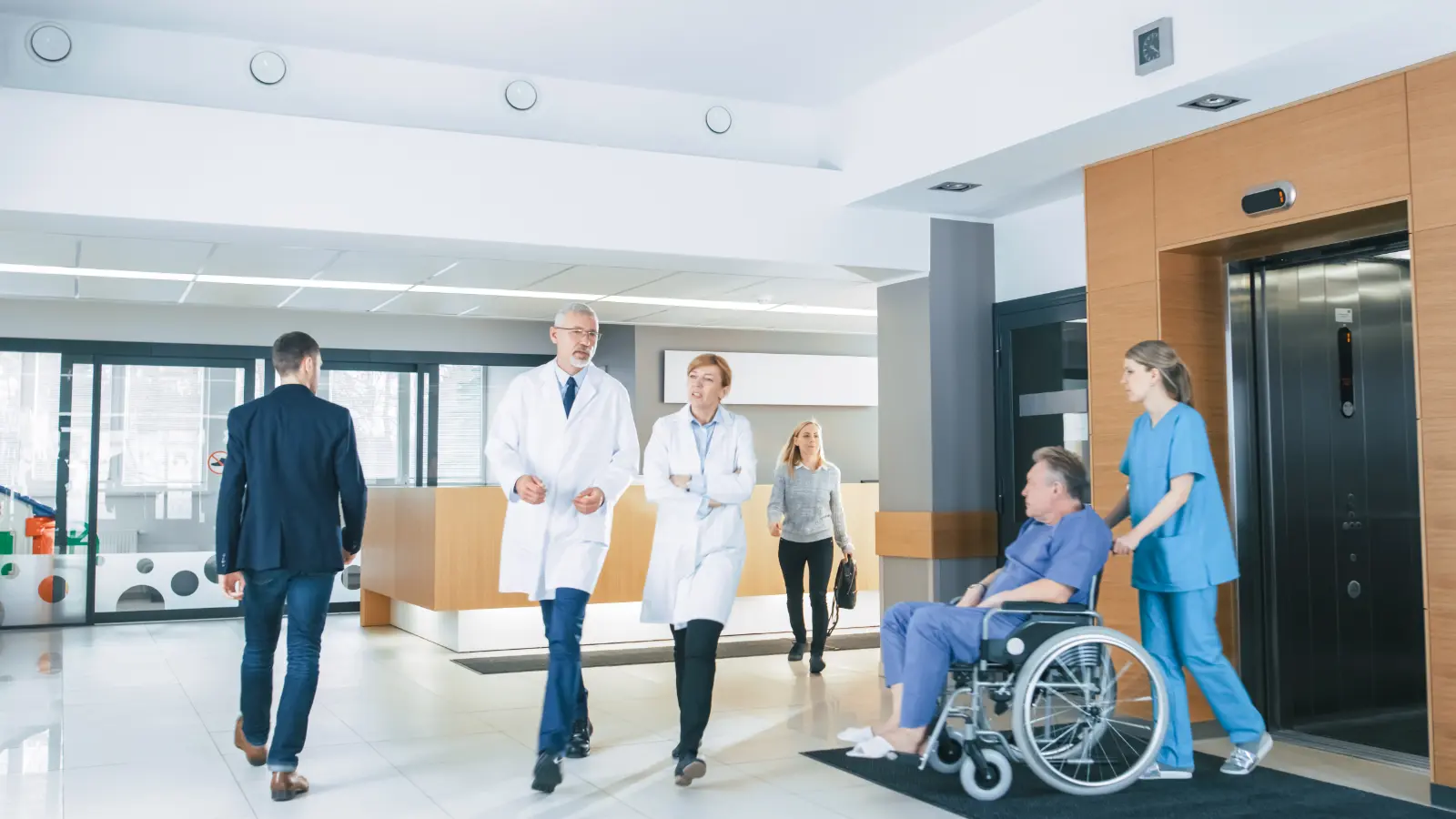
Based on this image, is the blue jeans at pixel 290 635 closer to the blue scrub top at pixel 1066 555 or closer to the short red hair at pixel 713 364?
the short red hair at pixel 713 364

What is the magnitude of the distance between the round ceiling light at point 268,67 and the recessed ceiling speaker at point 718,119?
1923mm

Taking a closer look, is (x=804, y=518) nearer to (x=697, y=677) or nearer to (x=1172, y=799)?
(x=697, y=677)

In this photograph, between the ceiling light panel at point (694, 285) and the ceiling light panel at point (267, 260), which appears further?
the ceiling light panel at point (694, 285)

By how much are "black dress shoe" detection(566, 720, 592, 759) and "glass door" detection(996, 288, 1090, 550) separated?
2602 millimetres

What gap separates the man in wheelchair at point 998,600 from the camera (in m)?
3.76

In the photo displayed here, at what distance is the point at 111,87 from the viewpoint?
4918 millimetres

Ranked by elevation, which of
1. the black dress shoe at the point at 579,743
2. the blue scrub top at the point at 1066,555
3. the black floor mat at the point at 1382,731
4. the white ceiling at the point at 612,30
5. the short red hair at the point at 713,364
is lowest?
the black floor mat at the point at 1382,731

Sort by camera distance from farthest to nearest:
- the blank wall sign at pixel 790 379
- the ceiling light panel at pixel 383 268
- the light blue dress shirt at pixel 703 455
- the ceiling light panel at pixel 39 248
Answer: the blank wall sign at pixel 790 379 → the ceiling light panel at pixel 383 268 → the ceiling light panel at pixel 39 248 → the light blue dress shirt at pixel 703 455

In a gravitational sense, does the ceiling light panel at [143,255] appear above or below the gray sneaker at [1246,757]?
above

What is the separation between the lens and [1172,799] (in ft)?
12.7

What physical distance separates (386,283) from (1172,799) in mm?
5625

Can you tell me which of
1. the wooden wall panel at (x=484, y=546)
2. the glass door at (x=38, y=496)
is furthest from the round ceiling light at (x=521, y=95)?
the glass door at (x=38, y=496)

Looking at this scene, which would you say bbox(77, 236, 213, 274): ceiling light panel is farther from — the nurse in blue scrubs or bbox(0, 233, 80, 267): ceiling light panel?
the nurse in blue scrubs

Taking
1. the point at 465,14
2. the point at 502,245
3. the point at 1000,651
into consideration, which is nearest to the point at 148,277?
the point at 502,245
